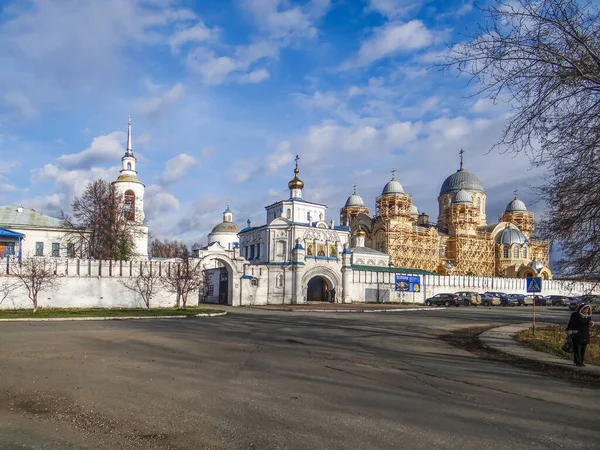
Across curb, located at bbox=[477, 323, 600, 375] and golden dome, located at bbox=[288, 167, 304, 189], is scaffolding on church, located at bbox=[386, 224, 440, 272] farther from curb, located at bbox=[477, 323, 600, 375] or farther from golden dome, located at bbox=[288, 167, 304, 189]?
curb, located at bbox=[477, 323, 600, 375]

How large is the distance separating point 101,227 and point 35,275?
47.5 ft

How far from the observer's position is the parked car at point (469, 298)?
163 ft

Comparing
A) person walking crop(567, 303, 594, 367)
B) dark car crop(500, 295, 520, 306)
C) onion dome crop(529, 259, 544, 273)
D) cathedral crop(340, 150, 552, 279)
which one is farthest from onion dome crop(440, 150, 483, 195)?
person walking crop(567, 303, 594, 367)

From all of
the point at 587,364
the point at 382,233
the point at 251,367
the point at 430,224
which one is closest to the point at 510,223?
the point at 430,224

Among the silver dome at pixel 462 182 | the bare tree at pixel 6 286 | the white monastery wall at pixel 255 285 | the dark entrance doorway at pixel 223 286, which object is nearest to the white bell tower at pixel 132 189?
the dark entrance doorway at pixel 223 286

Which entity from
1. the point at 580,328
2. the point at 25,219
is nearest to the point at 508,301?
the point at 580,328

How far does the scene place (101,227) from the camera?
4284cm

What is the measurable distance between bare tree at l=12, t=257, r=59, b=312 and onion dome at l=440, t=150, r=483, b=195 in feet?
222

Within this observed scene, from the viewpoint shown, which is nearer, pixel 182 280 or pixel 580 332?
pixel 580 332

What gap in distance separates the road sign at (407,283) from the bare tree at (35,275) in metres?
31.4

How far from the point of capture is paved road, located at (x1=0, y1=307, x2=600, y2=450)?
584 centimetres

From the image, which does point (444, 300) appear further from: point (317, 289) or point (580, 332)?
point (580, 332)

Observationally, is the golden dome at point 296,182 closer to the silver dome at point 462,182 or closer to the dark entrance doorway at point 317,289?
the dark entrance doorway at point 317,289

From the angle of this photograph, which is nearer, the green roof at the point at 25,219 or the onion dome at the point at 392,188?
the green roof at the point at 25,219
